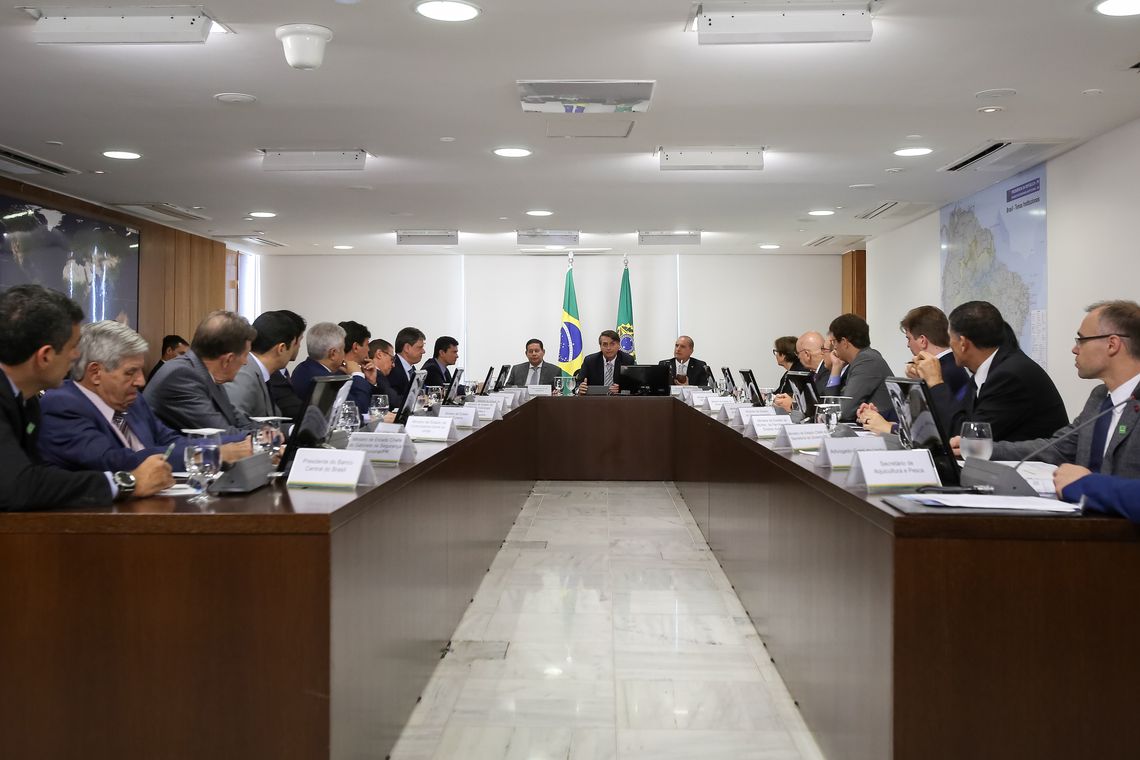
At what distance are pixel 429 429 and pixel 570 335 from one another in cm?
1062

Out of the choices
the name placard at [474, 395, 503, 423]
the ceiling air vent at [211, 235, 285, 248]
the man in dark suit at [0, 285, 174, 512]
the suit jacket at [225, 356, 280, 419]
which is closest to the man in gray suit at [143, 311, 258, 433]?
the suit jacket at [225, 356, 280, 419]

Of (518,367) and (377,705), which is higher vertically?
(518,367)

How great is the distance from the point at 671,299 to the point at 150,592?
1360cm

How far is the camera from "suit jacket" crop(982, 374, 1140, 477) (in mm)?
2494

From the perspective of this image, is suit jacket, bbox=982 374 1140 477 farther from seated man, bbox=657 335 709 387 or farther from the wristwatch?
seated man, bbox=657 335 709 387

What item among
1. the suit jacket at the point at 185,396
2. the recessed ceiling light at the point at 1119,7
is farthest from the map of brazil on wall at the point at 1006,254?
the suit jacket at the point at 185,396

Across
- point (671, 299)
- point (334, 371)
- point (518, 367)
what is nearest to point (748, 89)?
point (334, 371)

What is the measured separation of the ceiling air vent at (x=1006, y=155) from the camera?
23.0ft

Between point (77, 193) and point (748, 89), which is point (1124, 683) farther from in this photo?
point (77, 193)

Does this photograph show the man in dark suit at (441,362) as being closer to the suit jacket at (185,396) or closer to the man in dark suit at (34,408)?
the suit jacket at (185,396)

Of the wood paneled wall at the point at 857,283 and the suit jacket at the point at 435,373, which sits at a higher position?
the wood paneled wall at the point at 857,283

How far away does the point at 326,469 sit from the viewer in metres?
2.46

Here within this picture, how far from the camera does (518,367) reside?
10.3 meters

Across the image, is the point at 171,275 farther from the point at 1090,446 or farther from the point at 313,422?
the point at 1090,446
